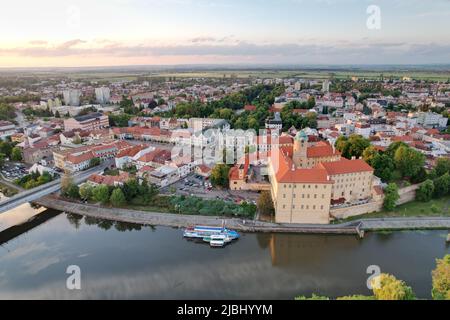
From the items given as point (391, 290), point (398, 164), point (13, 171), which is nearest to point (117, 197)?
point (13, 171)

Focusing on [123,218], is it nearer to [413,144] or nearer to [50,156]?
[50,156]

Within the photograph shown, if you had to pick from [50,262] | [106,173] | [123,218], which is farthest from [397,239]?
[106,173]

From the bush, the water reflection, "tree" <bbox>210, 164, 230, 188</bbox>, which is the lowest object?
the water reflection

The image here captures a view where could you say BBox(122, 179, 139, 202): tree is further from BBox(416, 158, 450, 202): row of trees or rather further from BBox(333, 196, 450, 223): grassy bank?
BBox(416, 158, 450, 202): row of trees

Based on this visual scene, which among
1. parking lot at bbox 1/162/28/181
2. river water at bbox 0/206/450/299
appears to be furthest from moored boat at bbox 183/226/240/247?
parking lot at bbox 1/162/28/181

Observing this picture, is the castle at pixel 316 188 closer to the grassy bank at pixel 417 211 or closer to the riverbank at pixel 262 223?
the riverbank at pixel 262 223

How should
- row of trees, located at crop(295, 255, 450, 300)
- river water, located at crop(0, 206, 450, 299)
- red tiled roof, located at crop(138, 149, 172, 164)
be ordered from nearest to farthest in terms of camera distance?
row of trees, located at crop(295, 255, 450, 300) < river water, located at crop(0, 206, 450, 299) < red tiled roof, located at crop(138, 149, 172, 164)
